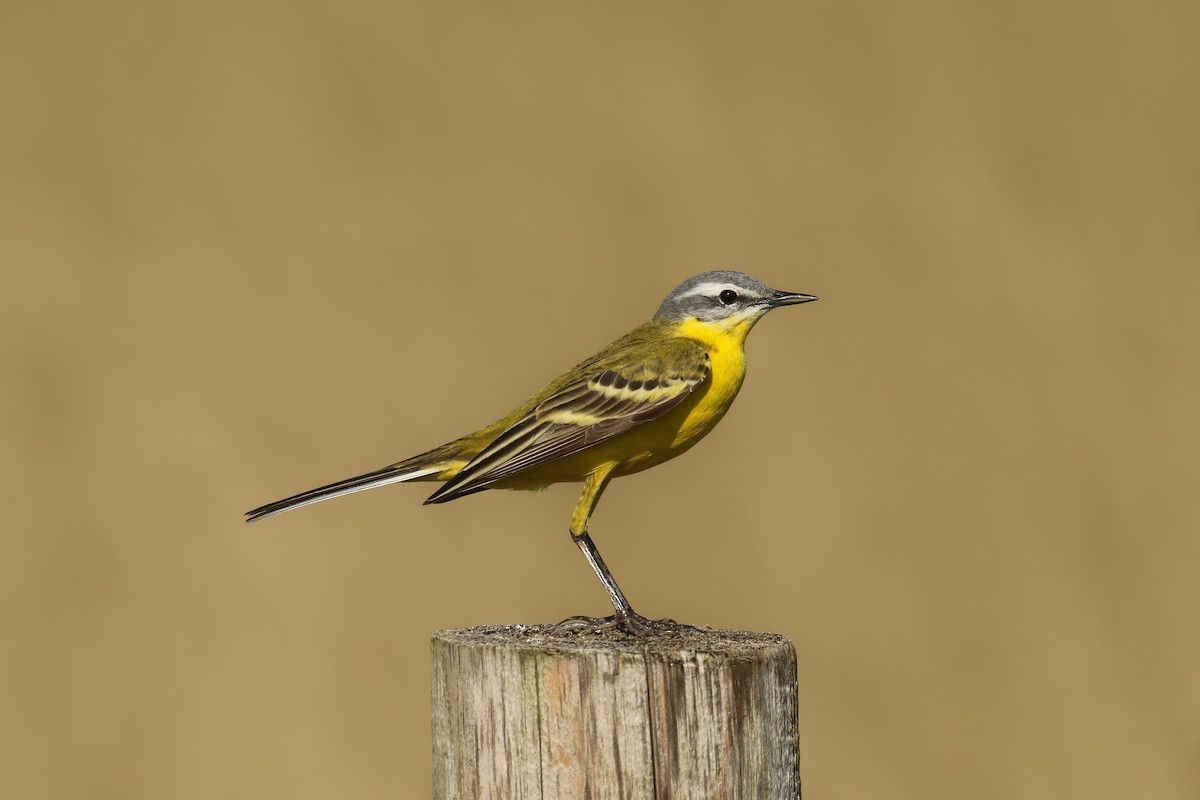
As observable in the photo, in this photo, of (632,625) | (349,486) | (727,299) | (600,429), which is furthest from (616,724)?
(727,299)

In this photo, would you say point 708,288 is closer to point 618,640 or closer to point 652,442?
point 652,442

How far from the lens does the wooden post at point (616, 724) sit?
3.46 m

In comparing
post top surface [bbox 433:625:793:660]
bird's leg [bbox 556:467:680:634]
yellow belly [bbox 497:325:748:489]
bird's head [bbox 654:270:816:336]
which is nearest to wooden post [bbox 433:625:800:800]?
post top surface [bbox 433:625:793:660]

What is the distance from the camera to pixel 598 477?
519 centimetres

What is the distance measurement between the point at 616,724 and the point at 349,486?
194cm

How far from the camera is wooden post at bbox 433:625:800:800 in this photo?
3.46m

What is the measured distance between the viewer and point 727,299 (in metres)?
5.81

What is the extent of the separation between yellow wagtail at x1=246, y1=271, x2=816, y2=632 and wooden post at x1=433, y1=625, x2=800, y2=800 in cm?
114

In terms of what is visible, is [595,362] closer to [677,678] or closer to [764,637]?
[764,637]

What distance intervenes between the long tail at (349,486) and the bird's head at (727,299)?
1328 mm

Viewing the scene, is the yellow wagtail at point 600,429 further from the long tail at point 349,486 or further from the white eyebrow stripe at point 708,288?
the white eyebrow stripe at point 708,288

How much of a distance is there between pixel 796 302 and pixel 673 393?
1.07 m

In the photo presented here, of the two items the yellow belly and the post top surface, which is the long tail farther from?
the post top surface

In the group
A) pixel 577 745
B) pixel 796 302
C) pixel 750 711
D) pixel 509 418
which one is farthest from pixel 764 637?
pixel 796 302
